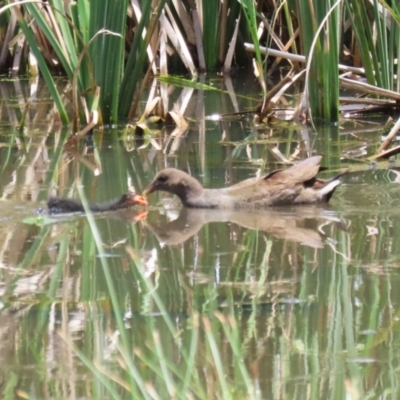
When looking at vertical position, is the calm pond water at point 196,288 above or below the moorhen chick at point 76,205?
below

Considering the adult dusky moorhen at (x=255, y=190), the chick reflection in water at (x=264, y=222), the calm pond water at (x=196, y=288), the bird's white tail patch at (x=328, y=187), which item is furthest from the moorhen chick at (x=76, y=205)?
the bird's white tail patch at (x=328, y=187)

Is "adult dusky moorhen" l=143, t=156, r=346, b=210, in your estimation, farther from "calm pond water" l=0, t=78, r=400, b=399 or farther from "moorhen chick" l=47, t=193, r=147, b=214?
"moorhen chick" l=47, t=193, r=147, b=214

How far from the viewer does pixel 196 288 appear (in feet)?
12.5

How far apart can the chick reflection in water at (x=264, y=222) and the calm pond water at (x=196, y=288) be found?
0.4 inches

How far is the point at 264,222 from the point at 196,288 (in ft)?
4.50

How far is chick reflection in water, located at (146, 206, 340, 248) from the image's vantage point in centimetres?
470

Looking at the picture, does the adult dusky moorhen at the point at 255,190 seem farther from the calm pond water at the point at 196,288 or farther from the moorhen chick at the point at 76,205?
the moorhen chick at the point at 76,205

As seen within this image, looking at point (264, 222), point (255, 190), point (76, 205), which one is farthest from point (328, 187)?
point (76, 205)

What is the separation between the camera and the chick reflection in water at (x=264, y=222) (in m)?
4.70

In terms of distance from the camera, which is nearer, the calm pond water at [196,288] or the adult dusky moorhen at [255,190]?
the calm pond water at [196,288]

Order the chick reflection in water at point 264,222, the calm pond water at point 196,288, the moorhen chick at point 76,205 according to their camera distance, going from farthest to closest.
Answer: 1. the moorhen chick at point 76,205
2. the chick reflection in water at point 264,222
3. the calm pond water at point 196,288

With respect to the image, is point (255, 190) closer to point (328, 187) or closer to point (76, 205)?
point (328, 187)

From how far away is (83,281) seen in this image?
3.95 metres

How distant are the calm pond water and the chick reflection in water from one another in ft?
0.04
